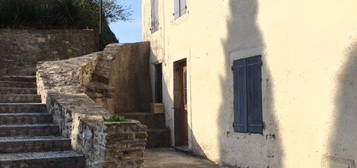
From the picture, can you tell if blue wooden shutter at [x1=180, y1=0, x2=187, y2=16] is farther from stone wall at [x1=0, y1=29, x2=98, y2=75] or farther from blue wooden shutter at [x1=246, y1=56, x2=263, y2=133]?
stone wall at [x1=0, y1=29, x2=98, y2=75]

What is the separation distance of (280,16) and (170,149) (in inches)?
180

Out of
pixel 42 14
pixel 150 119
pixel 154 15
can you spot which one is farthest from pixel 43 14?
pixel 150 119

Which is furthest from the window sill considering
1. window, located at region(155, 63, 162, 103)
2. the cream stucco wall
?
window, located at region(155, 63, 162, 103)

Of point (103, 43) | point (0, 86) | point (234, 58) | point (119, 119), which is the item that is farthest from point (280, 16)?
point (103, 43)

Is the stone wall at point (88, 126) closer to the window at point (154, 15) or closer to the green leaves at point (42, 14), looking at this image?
the window at point (154, 15)

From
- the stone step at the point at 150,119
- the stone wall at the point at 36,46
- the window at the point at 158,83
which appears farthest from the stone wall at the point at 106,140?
the stone wall at the point at 36,46

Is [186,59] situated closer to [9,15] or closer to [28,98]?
[28,98]

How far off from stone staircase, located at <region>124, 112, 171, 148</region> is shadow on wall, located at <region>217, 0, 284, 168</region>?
8.15ft

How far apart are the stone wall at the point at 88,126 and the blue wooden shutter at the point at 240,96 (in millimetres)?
2223

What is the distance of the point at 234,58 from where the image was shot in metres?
7.55

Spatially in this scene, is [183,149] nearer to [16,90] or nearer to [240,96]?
[240,96]

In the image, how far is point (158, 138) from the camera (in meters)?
10.3

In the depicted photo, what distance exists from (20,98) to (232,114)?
3.77m

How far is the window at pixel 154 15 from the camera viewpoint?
11.3 metres
